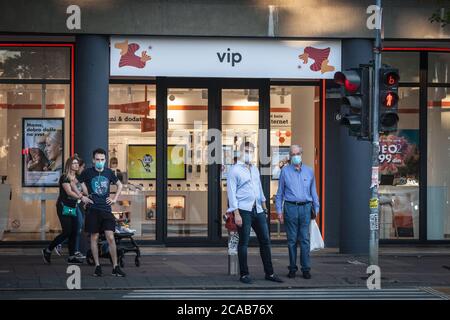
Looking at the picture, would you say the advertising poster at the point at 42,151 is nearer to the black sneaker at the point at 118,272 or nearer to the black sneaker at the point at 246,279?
the black sneaker at the point at 118,272

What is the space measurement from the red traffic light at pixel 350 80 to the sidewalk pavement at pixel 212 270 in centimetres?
287

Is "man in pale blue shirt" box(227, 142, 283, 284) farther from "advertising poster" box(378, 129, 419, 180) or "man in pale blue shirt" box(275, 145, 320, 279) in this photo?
"advertising poster" box(378, 129, 419, 180)

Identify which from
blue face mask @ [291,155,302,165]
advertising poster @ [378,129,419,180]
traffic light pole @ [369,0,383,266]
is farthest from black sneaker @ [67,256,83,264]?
advertising poster @ [378,129,419,180]

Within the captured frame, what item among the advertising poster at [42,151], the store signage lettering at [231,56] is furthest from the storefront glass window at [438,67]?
the advertising poster at [42,151]

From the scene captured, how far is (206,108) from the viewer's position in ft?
59.0

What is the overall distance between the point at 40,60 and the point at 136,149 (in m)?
2.53

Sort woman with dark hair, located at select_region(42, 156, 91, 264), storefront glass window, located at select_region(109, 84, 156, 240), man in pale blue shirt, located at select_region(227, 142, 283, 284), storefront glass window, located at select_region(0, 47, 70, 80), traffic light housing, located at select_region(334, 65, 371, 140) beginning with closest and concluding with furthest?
man in pale blue shirt, located at select_region(227, 142, 283, 284) < traffic light housing, located at select_region(334, 65, 371, 140) < woman with dark hair, located at select_region(42, 156, 91, 264) < storefront glass window, located at select_region(0, 47, 70, 80) < storefront glass window, located at select_region(109, 84, 156, 240)

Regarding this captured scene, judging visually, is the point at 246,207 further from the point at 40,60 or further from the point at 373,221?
the point at 40,60

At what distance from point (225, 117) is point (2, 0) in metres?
4.80

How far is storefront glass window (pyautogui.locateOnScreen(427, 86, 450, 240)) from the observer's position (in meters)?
18.6

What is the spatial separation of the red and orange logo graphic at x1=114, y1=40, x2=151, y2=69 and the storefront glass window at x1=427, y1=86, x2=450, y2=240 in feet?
19.6

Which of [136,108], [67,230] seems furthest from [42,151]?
[67,230]

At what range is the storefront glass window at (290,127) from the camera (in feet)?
59.8
